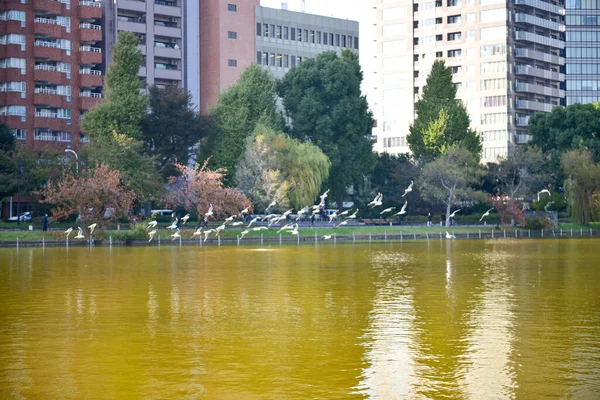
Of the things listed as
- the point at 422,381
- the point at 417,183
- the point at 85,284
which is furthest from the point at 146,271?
the point at 417,183

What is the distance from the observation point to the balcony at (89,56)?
5153 inches

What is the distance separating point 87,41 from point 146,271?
87500 mm

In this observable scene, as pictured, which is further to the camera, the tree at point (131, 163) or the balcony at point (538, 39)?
the balcony at point (538, 39)

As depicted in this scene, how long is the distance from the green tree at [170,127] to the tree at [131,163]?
6869 millimetres

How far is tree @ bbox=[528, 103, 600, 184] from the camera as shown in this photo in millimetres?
122188

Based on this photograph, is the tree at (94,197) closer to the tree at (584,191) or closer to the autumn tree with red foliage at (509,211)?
the autumn tree with red foliage at (509,211)

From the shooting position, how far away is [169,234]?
90.1m

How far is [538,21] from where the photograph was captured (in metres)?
178

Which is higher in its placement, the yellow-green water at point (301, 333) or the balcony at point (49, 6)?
the balcony at point (49, 6)

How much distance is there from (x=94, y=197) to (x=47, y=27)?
46.8 m

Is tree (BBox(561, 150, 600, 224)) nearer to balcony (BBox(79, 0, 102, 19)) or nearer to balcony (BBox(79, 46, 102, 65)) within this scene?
balcony (BBox(79, 46, 102, 65))

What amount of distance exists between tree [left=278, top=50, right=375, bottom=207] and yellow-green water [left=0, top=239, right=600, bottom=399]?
66305 mm

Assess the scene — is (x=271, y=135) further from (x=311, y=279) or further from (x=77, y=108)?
(x=311, y=279)

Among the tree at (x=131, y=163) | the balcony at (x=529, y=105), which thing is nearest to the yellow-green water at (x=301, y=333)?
the tree at (x=131, y=163)
